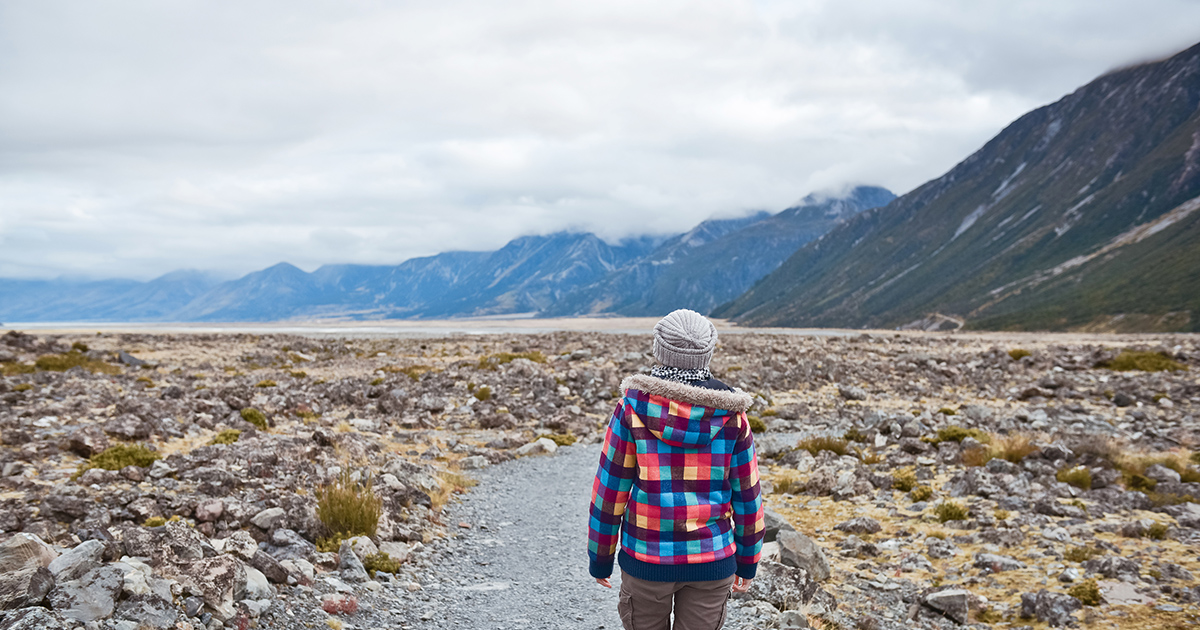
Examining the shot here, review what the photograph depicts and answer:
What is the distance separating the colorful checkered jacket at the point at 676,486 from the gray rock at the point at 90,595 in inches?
174

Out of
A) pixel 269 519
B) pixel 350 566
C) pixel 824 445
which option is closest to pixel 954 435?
pixel 824 445

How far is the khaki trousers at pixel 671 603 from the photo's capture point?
4418 mm

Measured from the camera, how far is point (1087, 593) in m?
8.22

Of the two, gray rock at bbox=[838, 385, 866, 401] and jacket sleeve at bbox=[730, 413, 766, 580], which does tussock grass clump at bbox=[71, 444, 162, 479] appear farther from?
gray rock at bbox=[838, 385, 866, 401]

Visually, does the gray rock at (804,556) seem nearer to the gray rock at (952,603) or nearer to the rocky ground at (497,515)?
the rocky ground at (497,515)

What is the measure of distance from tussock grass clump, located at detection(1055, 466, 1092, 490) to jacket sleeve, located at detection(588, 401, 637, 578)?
41.5 feet

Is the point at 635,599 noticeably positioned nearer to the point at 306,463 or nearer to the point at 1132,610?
→ the point at 1132,610

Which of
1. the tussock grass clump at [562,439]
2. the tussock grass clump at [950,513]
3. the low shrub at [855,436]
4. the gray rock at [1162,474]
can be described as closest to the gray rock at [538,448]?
Answer: the tussock grass clump at [562,439]

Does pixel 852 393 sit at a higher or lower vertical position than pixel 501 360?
lower

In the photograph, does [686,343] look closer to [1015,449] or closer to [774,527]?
[774,527]

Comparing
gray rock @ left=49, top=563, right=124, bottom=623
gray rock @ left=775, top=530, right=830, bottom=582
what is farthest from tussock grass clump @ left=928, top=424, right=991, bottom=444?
gray rock @ left=49, top=563, right=124, bottom=623

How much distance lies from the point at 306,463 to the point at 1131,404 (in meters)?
28.7

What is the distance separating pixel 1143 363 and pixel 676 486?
4125 centimetres

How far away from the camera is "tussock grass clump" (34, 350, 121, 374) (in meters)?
32.5
